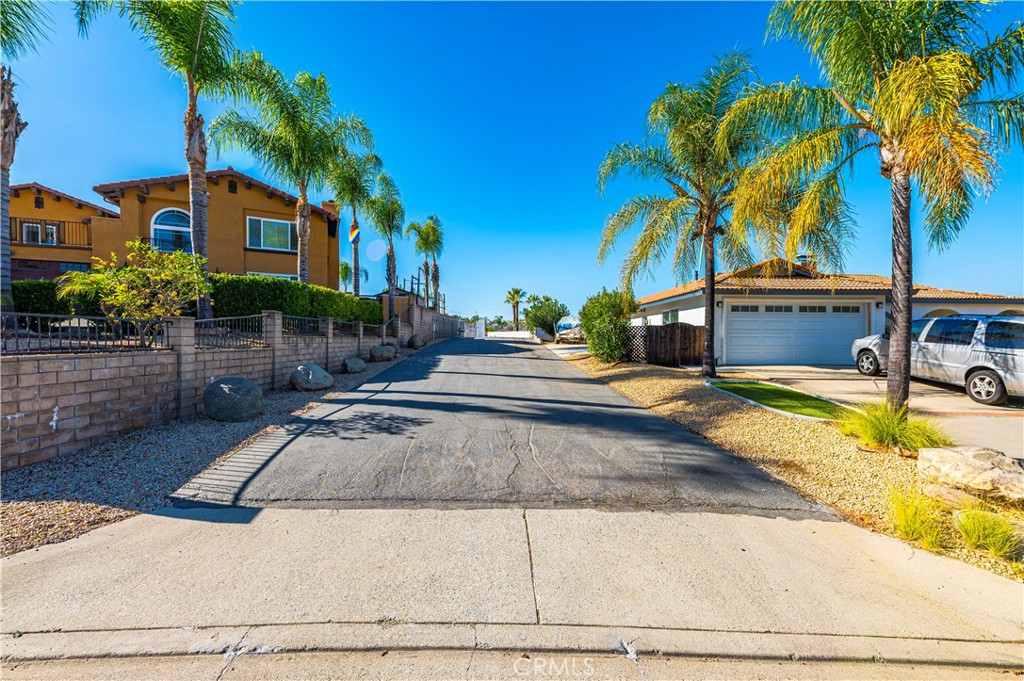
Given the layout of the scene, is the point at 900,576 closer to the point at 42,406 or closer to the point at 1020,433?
the point at 1020,433

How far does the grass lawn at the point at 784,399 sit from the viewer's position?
6731 millimetres

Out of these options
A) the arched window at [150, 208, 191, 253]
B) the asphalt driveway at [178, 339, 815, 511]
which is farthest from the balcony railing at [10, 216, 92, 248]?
the asphalt driveway at [178, 339, 815, 511]

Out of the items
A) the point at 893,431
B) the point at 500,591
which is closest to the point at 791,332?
the point at 893,431

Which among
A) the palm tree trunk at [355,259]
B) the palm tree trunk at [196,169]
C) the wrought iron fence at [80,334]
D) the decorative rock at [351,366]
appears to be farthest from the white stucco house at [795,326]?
the palm tree trunk at [355,259]

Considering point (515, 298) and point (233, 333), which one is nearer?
point (233, 333)

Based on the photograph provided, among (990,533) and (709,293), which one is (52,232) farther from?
(990,533)

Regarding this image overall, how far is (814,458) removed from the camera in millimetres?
5145

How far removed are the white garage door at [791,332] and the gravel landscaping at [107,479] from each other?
15.0 meters

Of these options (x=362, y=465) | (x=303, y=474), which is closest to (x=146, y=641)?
(x=303, y=474)

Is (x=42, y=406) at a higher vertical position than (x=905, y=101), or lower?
lower

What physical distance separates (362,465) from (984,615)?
18.2ft

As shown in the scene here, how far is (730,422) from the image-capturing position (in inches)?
262

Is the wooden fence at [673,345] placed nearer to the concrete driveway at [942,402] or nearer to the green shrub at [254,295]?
the concrete driveway at [942,402]

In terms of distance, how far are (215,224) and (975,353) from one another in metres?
27.0
